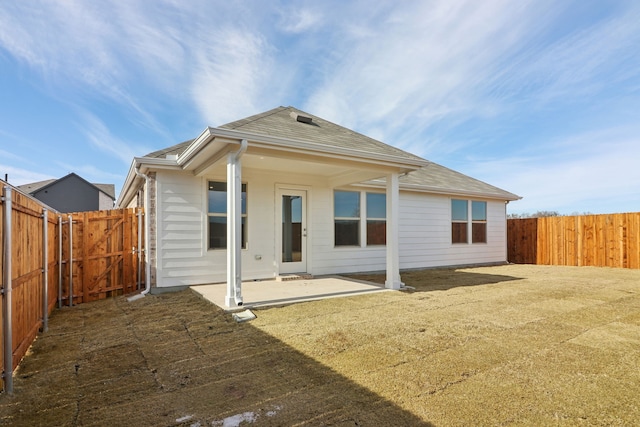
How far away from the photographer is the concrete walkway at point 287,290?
541 centimetres

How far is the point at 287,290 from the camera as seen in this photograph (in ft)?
20.7

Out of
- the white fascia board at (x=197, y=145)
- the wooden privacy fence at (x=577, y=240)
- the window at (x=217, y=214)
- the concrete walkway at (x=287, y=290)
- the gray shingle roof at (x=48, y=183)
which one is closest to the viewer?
the white fascia board at (x=197, y=145)

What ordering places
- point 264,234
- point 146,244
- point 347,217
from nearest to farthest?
point 146,244 < point 264,234 < point 347,217

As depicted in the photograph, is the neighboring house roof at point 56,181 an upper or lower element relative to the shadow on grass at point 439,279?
upper

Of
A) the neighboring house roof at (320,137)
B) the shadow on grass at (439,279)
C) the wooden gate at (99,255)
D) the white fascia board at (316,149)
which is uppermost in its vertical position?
the neighboring house roof at (320,137)

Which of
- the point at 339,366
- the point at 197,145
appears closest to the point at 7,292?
the point at 339,366

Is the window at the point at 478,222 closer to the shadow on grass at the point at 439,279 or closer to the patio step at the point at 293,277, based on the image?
the shadow on grass at the point at 439,279

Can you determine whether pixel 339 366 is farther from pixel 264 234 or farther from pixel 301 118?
pixel 301 118

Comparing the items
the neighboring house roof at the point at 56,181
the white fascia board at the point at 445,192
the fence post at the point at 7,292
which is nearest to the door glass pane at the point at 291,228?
the white fascia board at the point at 445,192

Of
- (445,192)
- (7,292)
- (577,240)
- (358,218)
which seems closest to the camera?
(7,292)

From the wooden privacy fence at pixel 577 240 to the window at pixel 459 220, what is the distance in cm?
356

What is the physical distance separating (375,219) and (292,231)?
2.69m

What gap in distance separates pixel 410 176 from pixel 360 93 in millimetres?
3308

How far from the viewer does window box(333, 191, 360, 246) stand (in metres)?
8.70
